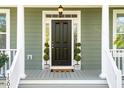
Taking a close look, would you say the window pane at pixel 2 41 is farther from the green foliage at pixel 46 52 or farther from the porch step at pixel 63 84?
the porch step at pixel 63 84

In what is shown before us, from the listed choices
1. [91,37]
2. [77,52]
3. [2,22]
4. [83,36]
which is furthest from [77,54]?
[2,22]

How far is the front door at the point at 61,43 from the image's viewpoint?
1066 centimetres

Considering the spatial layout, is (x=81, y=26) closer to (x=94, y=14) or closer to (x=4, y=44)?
(x=94, y=14)

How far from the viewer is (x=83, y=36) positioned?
10.5 metres

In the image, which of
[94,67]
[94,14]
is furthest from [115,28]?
[94,67]

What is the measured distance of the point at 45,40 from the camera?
1054 centimetres

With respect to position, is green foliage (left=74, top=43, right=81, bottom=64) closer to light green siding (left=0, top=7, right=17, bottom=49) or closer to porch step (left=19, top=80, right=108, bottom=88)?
light green siding (left=0, top=7, right=17, bottom=49)

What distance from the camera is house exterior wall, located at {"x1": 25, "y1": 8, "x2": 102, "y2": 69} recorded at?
10391 mm

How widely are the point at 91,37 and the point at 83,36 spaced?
1.06 feet

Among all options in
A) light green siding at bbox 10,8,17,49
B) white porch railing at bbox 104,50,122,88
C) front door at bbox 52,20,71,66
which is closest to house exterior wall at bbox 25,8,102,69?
light green siding at bbox 10,8,17,49

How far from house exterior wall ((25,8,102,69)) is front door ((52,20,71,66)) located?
59cm

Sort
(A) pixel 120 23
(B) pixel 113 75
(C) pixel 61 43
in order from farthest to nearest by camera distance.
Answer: (C) pixel 61 43 → (A) pixel 120 23 → (B) pixel 113 75

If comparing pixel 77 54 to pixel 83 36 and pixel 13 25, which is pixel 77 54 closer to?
pixel 83 36
